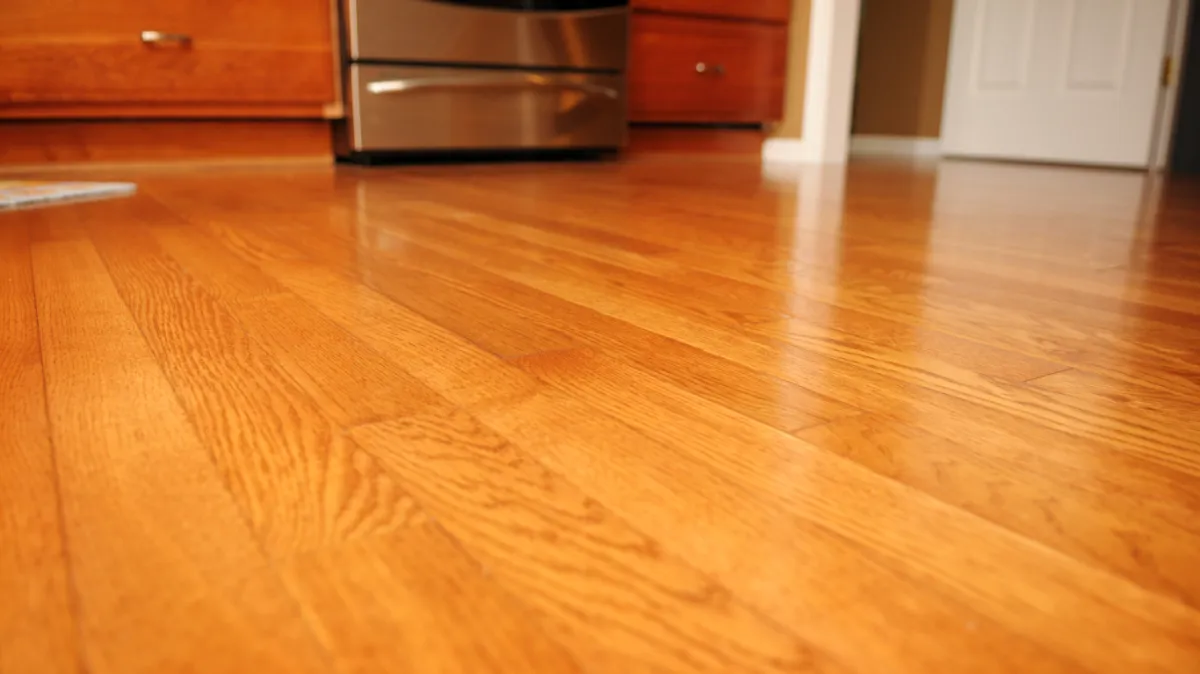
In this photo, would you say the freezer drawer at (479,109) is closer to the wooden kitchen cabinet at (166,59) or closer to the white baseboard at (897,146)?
the wooden kitchen cabinet at (166,59)

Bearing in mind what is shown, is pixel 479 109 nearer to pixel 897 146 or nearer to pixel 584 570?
pixel 584 570

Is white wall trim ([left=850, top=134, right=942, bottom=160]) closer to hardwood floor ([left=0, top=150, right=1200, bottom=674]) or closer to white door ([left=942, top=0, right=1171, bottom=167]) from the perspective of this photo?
white door ([left=942, top=0, right=1171, bottom=167])

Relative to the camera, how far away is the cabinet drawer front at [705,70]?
2.75 meters

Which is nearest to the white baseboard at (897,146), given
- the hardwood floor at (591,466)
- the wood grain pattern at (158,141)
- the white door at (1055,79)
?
the white door at (1055,79)

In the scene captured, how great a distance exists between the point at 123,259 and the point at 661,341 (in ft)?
2.11

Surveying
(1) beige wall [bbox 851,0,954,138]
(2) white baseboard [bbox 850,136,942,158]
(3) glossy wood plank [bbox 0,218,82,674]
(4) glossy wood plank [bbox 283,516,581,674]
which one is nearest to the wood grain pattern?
(3) glossy wood plank [bbox 0,218,82,674]

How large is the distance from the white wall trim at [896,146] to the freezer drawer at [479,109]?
167 centimetres

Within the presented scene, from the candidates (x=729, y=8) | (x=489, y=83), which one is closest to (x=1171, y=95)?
(x=729, y=8)

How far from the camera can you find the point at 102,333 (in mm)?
688

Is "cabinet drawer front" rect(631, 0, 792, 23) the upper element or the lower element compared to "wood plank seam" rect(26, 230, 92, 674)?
upper

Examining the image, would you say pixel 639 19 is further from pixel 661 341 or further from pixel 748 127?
pixel 661 341

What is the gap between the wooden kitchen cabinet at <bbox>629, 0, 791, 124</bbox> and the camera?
2.74 m

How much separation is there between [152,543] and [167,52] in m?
2.04

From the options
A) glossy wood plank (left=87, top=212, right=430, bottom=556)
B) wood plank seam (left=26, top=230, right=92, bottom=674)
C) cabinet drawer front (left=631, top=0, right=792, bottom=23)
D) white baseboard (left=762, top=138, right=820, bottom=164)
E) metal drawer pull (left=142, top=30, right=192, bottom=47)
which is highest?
cabinet drawer front (left=631, top=0, right=792, bottom=23)
